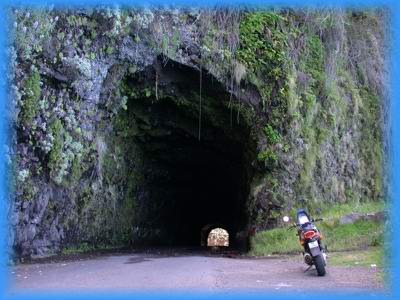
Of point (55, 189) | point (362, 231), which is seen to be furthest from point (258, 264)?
point (55, 189)

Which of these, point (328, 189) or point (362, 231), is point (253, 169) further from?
point (362, 231)

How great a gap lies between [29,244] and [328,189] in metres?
7.35

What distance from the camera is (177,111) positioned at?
524 inches

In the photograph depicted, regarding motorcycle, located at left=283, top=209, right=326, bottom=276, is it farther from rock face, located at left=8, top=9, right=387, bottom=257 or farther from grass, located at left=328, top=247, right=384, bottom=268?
rock face, located at left=8, top=9, right=387, bottom=257

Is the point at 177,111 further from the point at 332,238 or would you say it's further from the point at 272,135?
the point at 332,238

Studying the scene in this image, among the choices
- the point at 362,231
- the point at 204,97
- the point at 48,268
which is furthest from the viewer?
the point at 204,97

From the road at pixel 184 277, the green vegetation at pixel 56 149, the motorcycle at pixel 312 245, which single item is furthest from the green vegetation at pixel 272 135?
the green vegetation at pixel 56 149

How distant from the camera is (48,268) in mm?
7938

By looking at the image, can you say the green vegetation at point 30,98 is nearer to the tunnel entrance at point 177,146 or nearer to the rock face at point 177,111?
the rock face at point 177,111

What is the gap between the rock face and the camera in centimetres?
915

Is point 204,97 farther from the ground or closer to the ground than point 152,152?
farther from the ground

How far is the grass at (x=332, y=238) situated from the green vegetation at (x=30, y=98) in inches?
221

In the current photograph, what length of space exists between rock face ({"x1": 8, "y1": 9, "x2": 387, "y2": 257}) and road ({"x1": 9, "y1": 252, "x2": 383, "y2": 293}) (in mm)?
1828

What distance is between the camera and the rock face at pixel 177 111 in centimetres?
915
